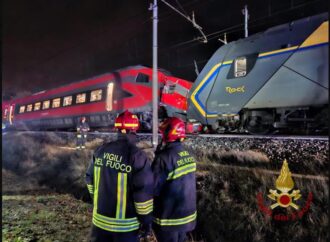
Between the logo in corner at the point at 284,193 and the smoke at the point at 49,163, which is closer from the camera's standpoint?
the logo in corner at the point at 284,193

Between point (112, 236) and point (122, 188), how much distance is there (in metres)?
0.57

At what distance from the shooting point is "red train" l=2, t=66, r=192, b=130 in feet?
35.9

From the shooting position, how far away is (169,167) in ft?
10.2

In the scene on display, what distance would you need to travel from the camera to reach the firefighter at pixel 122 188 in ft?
9.71

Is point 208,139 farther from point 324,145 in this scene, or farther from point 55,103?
point 55,103

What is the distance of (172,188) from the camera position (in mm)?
3131

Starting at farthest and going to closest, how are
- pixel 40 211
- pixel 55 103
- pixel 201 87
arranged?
pixel 55 103, pixel 201 87, pixel 40 211

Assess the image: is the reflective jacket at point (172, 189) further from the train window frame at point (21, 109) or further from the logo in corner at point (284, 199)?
the train window frame at point (21, 109)

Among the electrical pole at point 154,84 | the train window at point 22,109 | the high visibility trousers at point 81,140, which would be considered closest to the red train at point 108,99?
the high visibility trousers at point 81,140

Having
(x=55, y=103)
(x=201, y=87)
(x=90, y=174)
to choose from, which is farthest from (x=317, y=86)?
A: (x=55, y=103)

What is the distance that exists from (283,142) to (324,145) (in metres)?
0.73

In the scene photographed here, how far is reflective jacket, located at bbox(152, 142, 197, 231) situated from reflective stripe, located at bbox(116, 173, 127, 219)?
0.33 meters

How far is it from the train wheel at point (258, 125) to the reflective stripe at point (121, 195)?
5.01 metres

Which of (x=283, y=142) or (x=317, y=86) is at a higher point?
(x=317, y=86)
